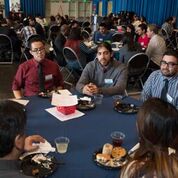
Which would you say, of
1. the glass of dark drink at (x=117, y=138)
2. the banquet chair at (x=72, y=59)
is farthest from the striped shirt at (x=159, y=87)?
the banquet chair at (x=72, y=59)

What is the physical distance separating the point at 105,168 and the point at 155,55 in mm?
4325

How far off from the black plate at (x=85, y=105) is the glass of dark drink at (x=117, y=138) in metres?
0.54

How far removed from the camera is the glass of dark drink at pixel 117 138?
79.0 inches

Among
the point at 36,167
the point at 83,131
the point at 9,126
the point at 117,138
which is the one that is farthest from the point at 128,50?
the point at 9,126

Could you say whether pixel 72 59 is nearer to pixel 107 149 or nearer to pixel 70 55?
pixel 70 55

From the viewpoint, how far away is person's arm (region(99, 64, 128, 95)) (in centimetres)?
321

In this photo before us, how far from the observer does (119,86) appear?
3.32 metres

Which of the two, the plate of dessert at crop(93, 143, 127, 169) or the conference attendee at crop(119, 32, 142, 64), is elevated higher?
the conference attendee at crop(119, 32, 142, 64)

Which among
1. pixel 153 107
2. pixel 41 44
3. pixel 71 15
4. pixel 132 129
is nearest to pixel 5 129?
pixel 153 107

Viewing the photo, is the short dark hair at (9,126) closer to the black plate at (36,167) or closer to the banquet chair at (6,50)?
the black plate at (36,167)

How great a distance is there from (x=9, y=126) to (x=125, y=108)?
1512 mm

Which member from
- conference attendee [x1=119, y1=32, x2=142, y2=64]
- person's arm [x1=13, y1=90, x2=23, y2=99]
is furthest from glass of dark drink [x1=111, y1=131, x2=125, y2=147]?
conference attendee [x1=119, y1=32, x2=142, y2=64]

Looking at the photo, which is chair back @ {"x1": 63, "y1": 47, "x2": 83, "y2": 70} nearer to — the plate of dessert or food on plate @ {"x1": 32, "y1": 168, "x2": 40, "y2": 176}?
the plate of dessert

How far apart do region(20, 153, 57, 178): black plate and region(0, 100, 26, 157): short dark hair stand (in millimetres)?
424
